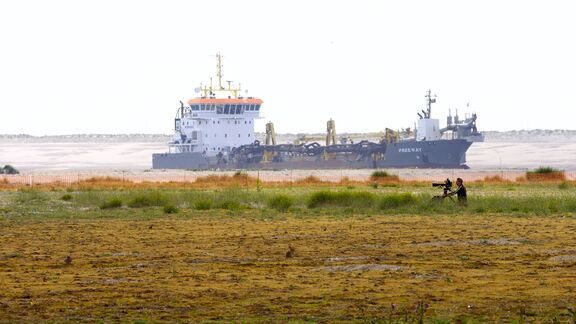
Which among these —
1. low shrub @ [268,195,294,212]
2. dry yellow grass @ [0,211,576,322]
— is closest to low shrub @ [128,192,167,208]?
low shrub @ [268,195,294,212]

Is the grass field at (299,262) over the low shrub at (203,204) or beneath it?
beneath

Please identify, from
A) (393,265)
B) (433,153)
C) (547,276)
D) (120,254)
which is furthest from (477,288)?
(433,153)

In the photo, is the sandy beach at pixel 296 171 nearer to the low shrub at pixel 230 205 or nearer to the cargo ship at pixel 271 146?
the cargo ship at pixel 271 146

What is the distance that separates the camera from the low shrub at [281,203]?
33406mm

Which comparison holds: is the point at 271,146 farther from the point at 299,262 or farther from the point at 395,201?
the point at 299,262

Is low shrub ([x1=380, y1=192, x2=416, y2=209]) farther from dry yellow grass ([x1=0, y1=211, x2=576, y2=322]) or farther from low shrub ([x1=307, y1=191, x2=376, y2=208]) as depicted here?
dry yellow grass ([x1=0, y1=211, x2=576, y2=322])

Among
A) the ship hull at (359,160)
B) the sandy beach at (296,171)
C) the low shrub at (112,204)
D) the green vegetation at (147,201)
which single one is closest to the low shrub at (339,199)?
the green vegetation at (147,201)

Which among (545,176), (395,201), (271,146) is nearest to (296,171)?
(271,146)

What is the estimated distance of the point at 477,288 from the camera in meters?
15.6

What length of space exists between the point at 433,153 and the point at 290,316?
75877mm

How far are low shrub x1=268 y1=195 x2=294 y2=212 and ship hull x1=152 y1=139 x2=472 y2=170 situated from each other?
54.6m

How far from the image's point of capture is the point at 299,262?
18.9m

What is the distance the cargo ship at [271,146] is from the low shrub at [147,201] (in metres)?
54.0

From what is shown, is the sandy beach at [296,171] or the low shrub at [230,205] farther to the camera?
the sandy beach at [296,171]
